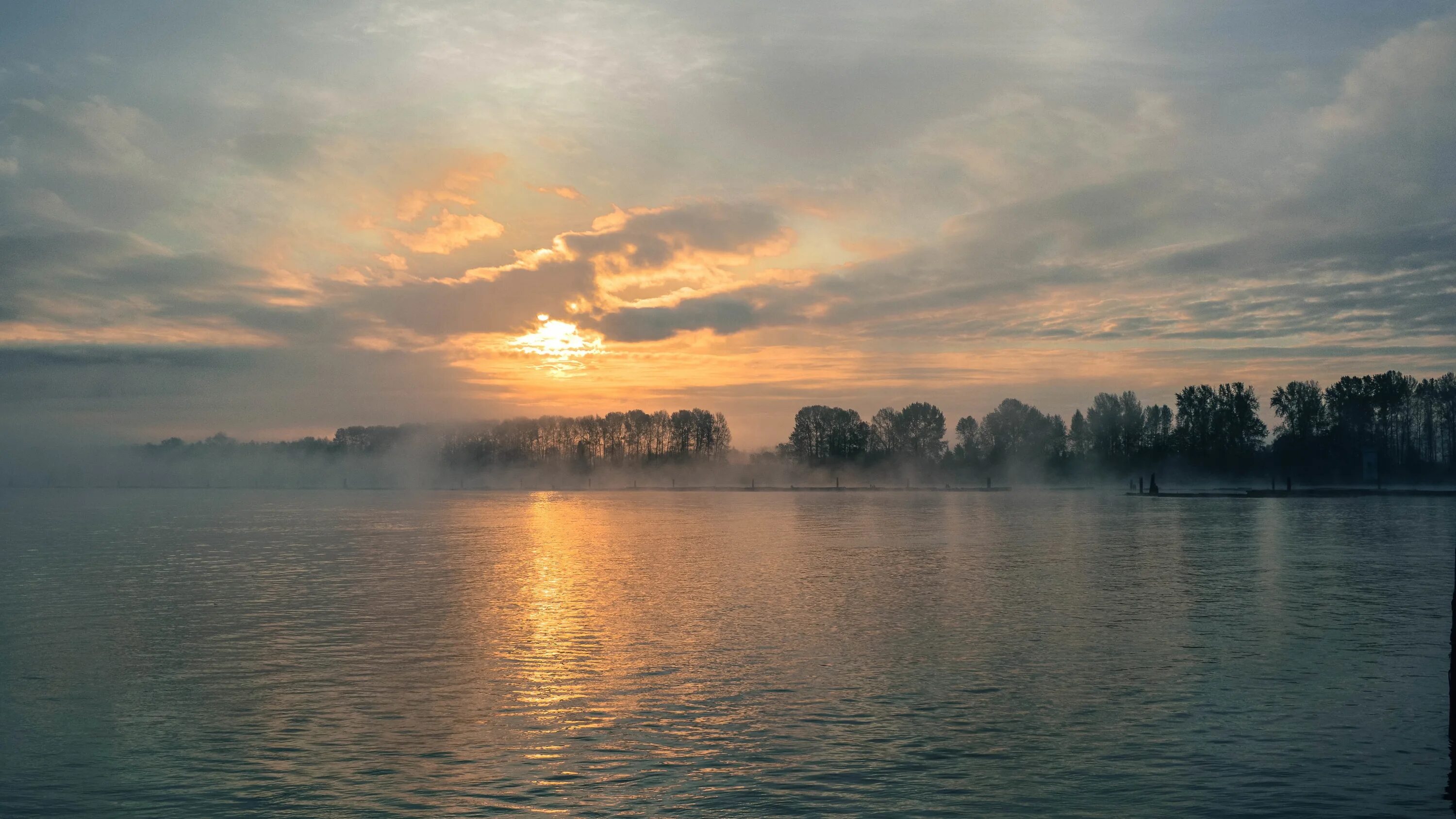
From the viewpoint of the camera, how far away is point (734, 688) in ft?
62.1

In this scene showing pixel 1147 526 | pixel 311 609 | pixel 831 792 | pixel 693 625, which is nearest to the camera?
pixel 831 792

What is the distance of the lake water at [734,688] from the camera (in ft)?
43.1

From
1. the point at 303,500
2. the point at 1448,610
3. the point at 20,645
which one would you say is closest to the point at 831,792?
the point at 20,645

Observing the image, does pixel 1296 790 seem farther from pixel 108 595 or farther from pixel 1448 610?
pixel 108 595

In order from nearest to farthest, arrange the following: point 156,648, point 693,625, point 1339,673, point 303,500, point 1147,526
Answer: point 1339,673 < point 156,648 < point 693,625 < point 1147,526 < point 303,500

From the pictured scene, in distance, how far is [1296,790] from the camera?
13.1m

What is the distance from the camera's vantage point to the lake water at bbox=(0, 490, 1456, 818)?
13148 mm

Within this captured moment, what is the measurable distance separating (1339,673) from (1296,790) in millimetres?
8443

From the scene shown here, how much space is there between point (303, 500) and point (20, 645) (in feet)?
560

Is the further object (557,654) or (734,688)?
(557,654)

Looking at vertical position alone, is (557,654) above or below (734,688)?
below

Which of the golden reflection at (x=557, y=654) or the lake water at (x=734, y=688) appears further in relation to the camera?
the golden reflection at (x=557, y=654)

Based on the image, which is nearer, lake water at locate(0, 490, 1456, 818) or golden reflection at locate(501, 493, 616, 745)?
lake water at locate(0, 490, 1456, 818)

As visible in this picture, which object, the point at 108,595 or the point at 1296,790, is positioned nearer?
the point at 1296,790
